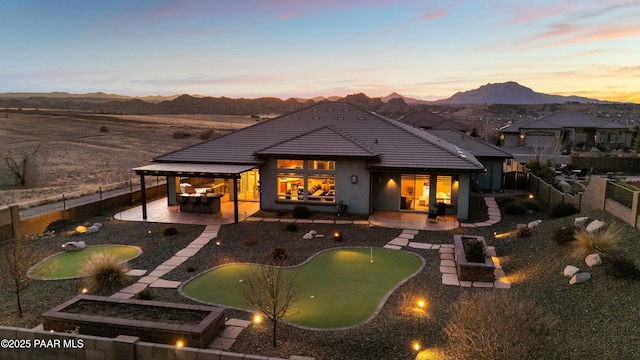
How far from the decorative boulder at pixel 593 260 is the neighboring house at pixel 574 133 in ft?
153

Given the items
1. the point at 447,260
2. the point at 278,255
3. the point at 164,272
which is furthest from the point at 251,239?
the point at 447,260

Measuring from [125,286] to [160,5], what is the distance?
22.9 metres

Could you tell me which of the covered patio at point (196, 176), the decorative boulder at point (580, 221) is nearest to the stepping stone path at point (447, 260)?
the decorative boulder at point (580, 221)

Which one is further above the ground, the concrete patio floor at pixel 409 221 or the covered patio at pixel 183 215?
the concrete patio floor at pixel 409 221

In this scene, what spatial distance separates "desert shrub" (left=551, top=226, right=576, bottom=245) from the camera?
1212 centimetres

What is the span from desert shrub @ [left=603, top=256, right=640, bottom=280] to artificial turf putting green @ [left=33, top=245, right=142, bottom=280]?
13.8 metres

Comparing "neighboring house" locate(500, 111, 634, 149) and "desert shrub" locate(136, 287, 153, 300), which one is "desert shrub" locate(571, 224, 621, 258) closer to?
"desert shrub" locate(136, 287, 153, 300)

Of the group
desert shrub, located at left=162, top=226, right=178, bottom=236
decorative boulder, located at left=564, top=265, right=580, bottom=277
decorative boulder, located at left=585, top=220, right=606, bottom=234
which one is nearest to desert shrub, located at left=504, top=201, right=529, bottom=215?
decorative boulder, located at left=585, top=220, right=606, bottom=234

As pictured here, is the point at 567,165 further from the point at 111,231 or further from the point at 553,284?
the point at 111,231

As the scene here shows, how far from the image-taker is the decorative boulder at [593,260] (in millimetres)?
10016

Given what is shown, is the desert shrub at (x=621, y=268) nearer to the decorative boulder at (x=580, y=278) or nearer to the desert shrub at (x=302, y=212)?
the decorative boulder at (x=580, y=278)

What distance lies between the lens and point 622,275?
899cm

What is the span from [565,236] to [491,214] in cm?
793

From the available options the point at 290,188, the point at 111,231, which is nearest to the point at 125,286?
the point at 111,231
